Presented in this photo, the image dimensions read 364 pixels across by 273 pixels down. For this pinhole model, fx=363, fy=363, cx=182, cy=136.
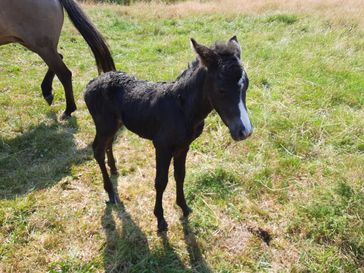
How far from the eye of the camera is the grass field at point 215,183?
3.08 metres

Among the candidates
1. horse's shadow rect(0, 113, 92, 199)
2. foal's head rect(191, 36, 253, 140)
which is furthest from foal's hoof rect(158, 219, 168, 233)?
horse's shadow rect(0, 113, 92, 199)

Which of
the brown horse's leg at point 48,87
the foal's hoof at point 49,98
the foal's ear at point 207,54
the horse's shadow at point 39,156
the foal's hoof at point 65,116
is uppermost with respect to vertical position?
the foal's ear at point 207,54

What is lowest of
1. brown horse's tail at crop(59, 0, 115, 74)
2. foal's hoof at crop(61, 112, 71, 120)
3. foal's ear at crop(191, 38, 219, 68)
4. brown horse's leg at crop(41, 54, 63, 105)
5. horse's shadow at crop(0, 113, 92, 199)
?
horse's shadow at crop(0, 113, 92, 199)

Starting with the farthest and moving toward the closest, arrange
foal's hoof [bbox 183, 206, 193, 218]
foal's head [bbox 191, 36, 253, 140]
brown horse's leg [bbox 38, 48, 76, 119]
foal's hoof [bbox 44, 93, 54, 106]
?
foal's hoof [bbox 44, 93, 54, 106] < brown horse's leg [bbox 38, 48, 76, 119] < foal's hoof [bbox 183, 206, 193, 218] < foal's head [bbox 191, 36, 253, 140]

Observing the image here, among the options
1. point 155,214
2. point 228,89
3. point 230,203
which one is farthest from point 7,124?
point 228,89

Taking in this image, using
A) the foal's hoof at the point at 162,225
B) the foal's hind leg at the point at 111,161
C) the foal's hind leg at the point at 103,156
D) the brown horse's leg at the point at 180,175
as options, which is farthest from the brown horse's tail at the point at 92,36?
the foal's hoof at the point at 162,225

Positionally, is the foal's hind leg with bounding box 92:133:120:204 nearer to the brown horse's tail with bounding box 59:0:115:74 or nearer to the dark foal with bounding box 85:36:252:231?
the dark foal with bounding box 85:36:252:231

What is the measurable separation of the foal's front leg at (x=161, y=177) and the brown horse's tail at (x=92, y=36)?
2.49 meters

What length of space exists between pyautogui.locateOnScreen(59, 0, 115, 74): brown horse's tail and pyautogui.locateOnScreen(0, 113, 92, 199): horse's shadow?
93 centimetres

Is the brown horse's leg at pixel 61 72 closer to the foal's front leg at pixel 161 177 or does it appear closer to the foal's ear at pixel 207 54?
the foal's front leg at pixel 161 177

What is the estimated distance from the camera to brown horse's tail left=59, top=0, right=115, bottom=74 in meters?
5.01

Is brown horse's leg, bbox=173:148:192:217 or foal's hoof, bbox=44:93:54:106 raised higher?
brown horse's leg, bbox=173:148:192:217

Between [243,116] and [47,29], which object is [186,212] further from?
[47,29]

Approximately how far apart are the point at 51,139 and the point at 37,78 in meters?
2.25
